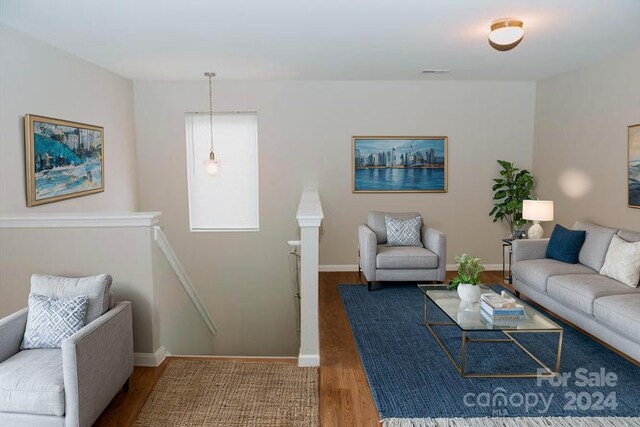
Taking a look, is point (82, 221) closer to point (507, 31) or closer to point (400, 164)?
point (507, 31)

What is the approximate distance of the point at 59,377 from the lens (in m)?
2.40

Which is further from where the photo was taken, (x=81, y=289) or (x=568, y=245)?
(x=568, y=245)

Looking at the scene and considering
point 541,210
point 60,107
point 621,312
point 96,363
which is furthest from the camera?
point 541,210

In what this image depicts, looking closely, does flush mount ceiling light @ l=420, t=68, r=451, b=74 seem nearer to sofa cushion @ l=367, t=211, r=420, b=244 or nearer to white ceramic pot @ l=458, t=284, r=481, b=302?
sofa cushion @ l=367, t=211, r=420, b=244

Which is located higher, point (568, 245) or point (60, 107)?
point (60, 107)

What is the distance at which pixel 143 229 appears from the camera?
327 cm

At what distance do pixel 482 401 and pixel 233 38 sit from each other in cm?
330

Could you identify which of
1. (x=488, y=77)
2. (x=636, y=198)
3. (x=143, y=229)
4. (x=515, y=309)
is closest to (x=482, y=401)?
(x=515, y=309)

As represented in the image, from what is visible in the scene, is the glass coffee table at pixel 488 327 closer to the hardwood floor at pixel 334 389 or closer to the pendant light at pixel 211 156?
the hardwood floor at pixel 334 389

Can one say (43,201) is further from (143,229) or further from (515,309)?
(515,309)

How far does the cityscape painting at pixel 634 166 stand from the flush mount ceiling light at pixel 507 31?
1.80 metres

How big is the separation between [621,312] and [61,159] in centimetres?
477

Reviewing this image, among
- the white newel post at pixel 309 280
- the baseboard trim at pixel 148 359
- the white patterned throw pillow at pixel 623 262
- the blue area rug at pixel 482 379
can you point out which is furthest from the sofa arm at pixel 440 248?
the baseboard trim at pixel 148 359

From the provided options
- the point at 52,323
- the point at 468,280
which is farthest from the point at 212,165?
the point at 468,280
